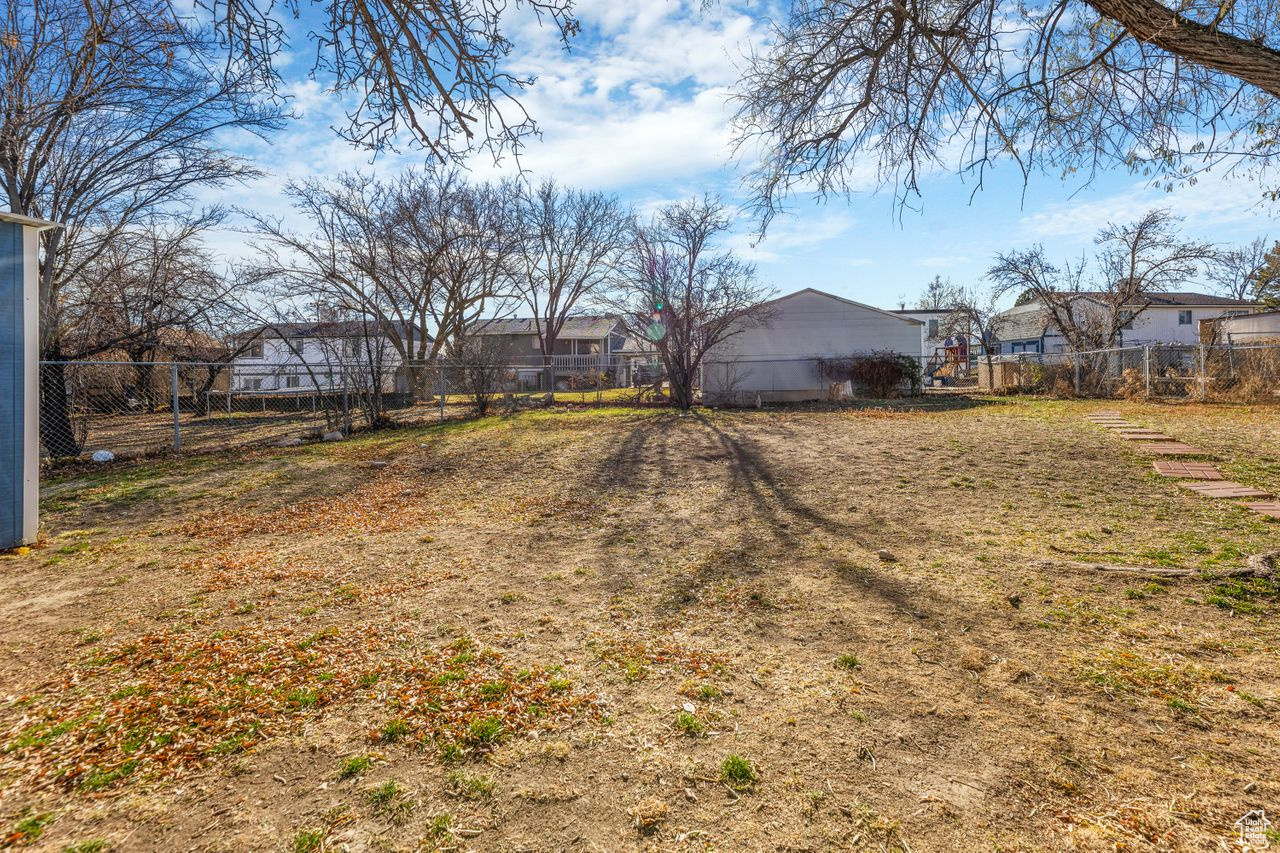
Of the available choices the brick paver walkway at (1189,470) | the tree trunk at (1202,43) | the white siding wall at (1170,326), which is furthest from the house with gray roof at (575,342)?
the white siding wall at (1170,326)

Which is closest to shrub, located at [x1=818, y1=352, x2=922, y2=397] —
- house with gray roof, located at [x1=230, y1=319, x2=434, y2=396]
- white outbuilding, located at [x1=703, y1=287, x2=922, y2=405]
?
white outbuilding, located at [x1=703, y1=287, x2=922, y2=405]

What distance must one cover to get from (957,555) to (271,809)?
4.58 m

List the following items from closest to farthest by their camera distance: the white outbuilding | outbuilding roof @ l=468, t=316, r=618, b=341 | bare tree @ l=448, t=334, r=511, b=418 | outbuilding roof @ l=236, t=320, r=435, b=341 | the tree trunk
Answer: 1. the tree trunk
2. bare tree @ l=448, t=334, r=511, b=418
3. outbuilding roof @ l=236, t=320, r=435, b=341
4. the white outbuilding
5. outbuilding roof @ l=468, t=316, r=618, b=341

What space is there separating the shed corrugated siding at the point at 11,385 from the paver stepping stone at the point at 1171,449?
12.7 metres

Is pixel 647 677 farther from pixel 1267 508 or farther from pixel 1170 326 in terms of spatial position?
pixel 1170 326

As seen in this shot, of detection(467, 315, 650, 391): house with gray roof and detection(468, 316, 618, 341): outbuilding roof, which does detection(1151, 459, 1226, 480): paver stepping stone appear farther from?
detection(468, 316, 618, 341): outbuilding roof

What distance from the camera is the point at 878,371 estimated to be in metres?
19.8

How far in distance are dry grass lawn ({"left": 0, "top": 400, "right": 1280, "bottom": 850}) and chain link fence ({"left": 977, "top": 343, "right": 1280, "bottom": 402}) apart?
11.3m

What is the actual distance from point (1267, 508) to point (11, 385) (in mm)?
11409

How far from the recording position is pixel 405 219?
21.1 meters

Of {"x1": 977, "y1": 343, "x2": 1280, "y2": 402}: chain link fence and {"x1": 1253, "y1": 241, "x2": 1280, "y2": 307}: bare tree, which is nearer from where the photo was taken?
{"x1": 977, "y1": 343, "x2": 1280, "y2": 402}: chain link fence

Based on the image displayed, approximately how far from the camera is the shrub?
1977 cm

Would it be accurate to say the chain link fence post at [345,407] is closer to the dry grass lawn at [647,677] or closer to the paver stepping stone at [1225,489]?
the dry grass lawn at [647,677]

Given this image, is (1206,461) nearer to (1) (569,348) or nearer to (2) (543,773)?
(2) (543,773)
